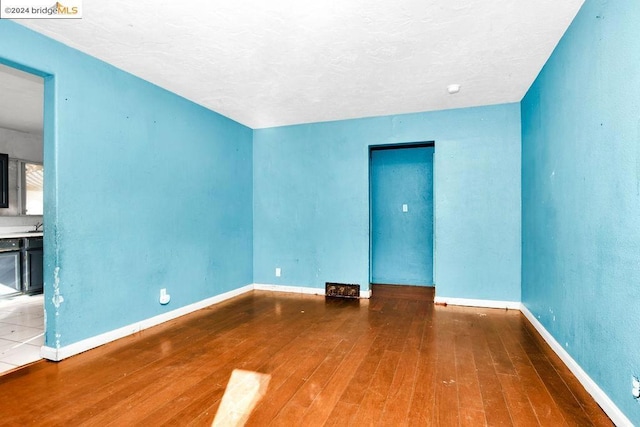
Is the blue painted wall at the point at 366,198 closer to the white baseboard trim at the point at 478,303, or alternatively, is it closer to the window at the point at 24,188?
the white baseboard trim at the point at 478,303

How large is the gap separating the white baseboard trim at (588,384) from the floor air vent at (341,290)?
2198 millimetres

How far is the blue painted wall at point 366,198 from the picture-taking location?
408 cm

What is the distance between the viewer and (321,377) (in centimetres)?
233

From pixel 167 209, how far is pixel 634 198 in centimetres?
382

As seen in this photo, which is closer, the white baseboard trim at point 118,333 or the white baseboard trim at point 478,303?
the white baseboard trim at point 118,333

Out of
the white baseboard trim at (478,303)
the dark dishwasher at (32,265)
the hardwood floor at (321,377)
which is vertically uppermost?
the dark dishwasher at (32,265)

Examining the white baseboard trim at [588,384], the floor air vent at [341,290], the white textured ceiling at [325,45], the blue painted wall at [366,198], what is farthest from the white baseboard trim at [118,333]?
the white baseboard trim at [588,384]

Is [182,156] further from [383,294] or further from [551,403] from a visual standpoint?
[551,403]

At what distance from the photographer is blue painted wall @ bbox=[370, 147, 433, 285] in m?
5.35

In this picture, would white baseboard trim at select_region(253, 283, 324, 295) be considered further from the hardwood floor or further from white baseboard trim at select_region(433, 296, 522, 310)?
white baseboard trim at select_region(433, 296, 522, 310)

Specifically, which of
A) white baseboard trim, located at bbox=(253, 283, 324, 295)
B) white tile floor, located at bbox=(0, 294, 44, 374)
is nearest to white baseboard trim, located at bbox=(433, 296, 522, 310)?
white baseboard trim, located at bbox=(253, 283, 324, 295)

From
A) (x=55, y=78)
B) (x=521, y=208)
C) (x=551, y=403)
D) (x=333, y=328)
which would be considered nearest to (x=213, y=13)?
(x=55, y=78)

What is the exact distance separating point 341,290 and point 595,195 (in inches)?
128

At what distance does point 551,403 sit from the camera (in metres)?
1.99
